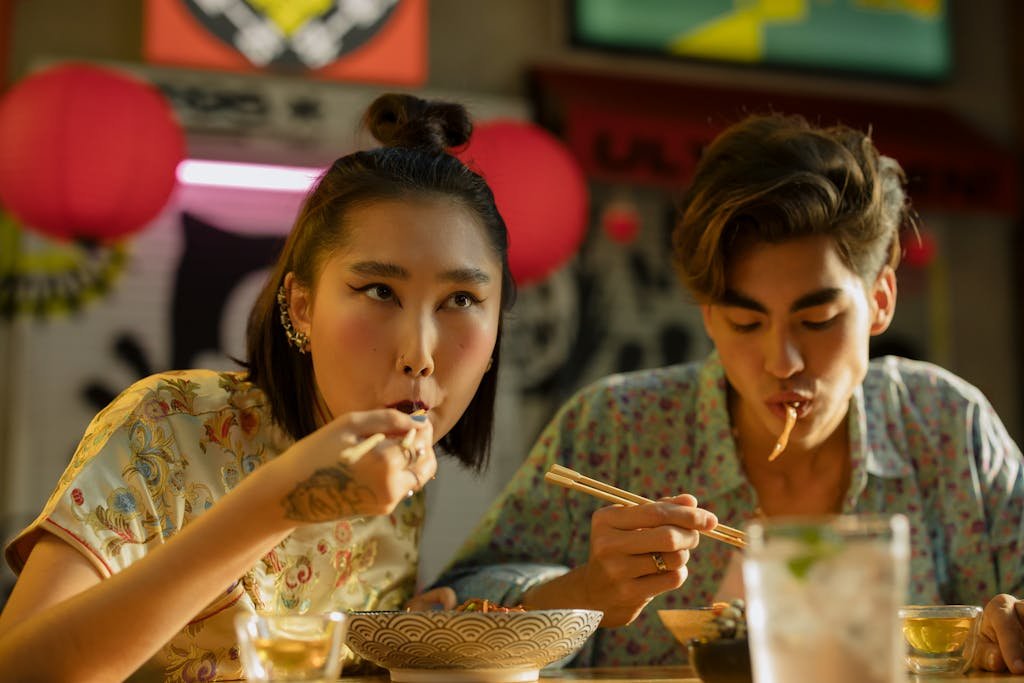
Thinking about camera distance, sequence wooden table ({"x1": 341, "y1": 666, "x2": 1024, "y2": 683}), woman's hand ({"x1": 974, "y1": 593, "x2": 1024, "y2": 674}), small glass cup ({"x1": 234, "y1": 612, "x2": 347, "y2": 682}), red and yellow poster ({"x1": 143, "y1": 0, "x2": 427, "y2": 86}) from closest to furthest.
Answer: small glass cup ({"x1": 234, "y1": 612, "x2": 347, "y2": 682}) → wooden table ({"x1": 341, "y1": 666, "x2": 1024, "y2": 683}) → woman's hand ({"x1": 974, "y1": 593, "x2": 1024, "y2": 674}) → red and yellow poster ({"x1": 143, "y1": 0, "x2": 427, "y2": 86})

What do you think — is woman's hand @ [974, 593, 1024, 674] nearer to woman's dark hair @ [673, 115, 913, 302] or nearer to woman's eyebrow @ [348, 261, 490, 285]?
woman's dark hair @ [673, 115, 913, 302]

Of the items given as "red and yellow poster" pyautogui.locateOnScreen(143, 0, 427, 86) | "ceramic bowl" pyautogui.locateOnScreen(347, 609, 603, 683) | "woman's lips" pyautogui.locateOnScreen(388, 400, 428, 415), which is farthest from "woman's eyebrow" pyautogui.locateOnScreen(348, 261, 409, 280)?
"red and yellow poster" pyautogui.locateOnScreen(143, 0, 427, 86)

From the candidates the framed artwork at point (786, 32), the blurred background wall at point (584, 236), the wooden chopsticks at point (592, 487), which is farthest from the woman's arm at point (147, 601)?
the framed artwork at point (786, 32)

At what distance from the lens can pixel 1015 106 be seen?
18.6ft

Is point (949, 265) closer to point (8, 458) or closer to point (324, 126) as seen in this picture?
point (324, 126)

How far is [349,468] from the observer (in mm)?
1061

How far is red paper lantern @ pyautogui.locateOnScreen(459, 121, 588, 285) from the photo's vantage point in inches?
136

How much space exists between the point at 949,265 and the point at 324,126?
2894 millimetres

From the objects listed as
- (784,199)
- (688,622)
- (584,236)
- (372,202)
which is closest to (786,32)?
(584,236)

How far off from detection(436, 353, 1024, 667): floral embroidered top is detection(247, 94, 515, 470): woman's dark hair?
325mm

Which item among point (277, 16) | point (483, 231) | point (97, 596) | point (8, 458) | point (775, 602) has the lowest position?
point (8, 458)

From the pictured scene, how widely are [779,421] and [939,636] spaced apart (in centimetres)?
55

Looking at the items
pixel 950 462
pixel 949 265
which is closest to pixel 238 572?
pixel 950 462

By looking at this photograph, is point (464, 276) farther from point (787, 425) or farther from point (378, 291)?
point (787, 425)
